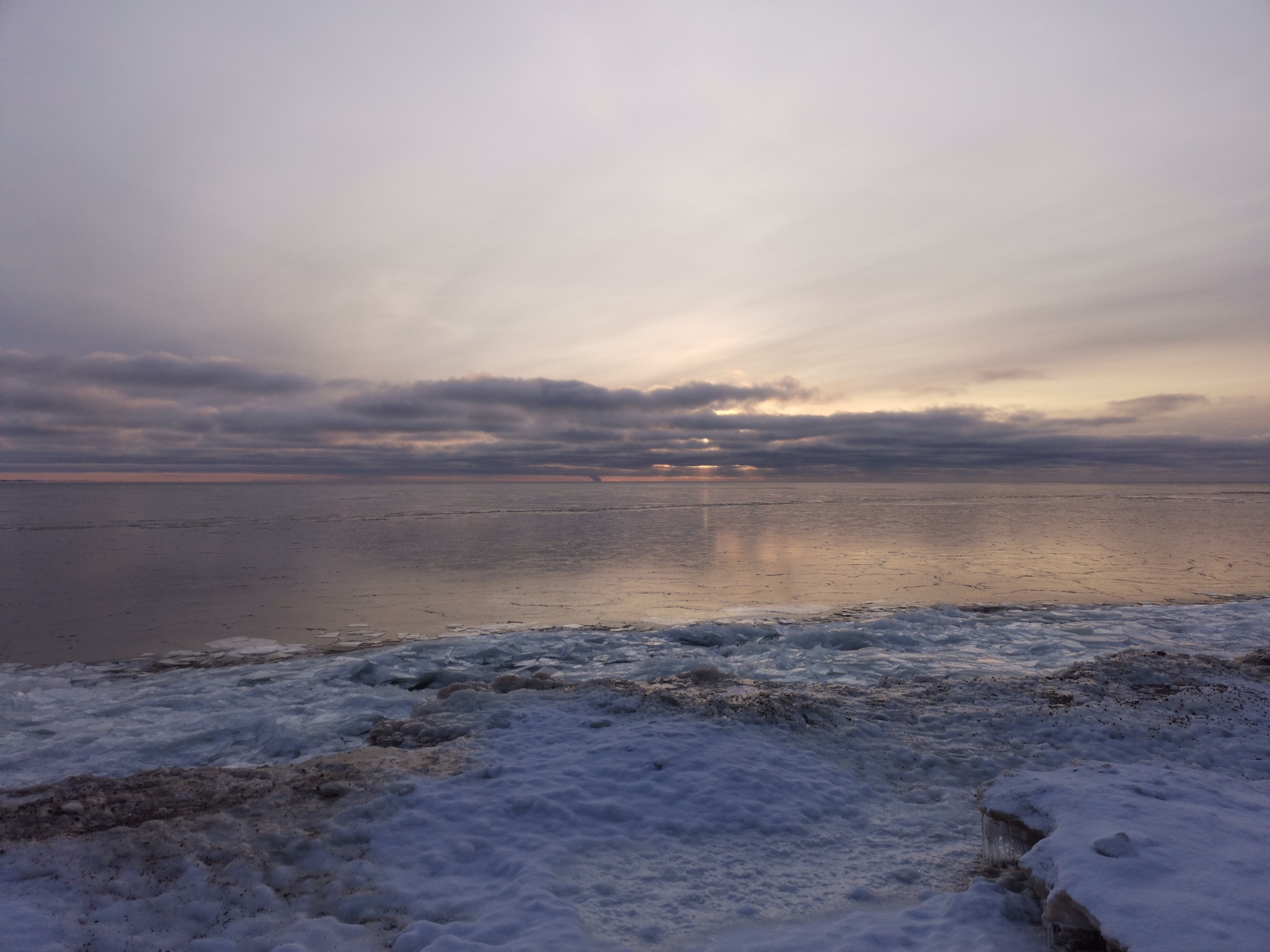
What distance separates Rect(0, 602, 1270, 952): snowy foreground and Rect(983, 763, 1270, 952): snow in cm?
2

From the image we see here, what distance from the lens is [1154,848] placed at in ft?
15.9

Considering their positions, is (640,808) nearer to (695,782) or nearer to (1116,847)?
(695,782)

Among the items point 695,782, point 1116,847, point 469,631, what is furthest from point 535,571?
point 1116,847

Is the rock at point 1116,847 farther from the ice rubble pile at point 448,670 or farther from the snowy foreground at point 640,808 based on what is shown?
the ice rubble pile at point 448,670

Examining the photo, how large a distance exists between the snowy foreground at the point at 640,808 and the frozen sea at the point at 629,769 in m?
0.04

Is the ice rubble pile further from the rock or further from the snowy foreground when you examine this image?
the rock

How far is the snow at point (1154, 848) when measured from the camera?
4.09m

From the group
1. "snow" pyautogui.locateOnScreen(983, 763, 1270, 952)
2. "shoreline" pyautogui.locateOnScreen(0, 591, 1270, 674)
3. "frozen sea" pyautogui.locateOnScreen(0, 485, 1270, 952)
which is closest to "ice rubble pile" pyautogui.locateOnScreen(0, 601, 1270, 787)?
"frozen sea" pyautogui.locateOnScreen(0, 485, 1270, 952)

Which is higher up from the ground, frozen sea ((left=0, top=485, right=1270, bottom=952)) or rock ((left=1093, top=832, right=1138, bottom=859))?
rock ((left=1093, top=832, right=1138, bottom=859))

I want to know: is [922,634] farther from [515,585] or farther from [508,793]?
[515,585]

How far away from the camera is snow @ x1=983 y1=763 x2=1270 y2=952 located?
4090 millimetres

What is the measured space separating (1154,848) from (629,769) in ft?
16.8

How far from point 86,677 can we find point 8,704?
5.21ft

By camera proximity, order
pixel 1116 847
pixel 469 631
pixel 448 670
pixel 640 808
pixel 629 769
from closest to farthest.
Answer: pixel 1116 847 < pixel 640 808 < pixel 629 769 < pixel 448 670 < pixel 469 631
